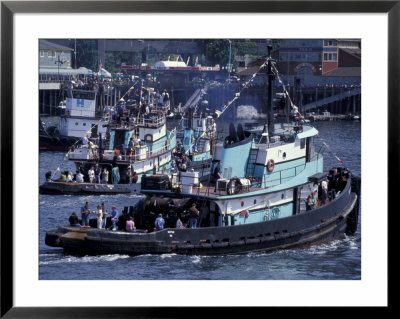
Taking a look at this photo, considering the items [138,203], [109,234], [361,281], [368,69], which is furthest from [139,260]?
[368,69]

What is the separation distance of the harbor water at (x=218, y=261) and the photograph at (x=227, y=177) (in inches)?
1.7

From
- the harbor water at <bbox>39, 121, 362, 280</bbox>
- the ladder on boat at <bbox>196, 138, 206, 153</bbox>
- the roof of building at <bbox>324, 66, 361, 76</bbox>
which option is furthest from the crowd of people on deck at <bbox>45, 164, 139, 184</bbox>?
the roof of building at <bbox>324, 66, 361, 76</bbox>

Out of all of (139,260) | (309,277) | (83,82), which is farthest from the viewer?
(83,82)

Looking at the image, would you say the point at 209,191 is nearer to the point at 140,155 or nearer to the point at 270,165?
the point at 270,165

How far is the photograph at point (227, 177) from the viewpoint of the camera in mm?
16594

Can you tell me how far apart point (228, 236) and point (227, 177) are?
154 centimetres

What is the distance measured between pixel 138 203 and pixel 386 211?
26.8 ft

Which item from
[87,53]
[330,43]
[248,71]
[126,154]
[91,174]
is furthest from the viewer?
[126,154]

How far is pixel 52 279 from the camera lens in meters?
15.5

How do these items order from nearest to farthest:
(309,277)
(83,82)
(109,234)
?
(309,277) < (109,234) < (83,82)

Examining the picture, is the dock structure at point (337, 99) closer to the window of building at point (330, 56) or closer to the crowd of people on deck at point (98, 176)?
the window of building at point (330, 56)

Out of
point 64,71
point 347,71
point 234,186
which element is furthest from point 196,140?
point 347,71

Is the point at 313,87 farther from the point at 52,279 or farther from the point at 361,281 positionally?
the point at 52,279

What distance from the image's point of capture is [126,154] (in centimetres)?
3077
